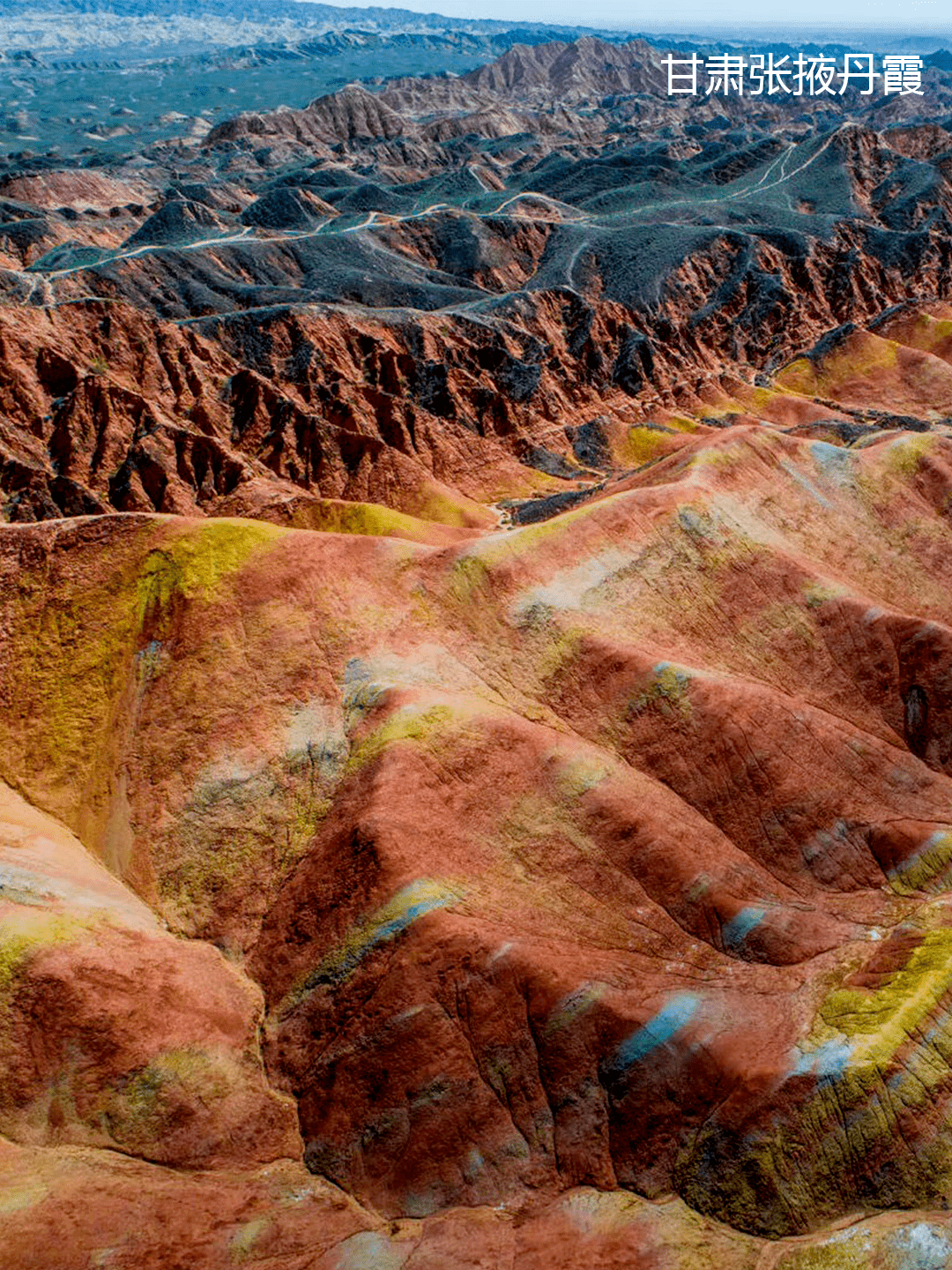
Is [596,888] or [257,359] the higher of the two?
[257,359]

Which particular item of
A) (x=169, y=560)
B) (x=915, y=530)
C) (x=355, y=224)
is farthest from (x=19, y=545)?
(x=355, y=224)

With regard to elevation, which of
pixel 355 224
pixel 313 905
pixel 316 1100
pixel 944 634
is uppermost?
pixel 355 224

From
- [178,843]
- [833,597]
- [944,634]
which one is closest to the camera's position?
[178,843]

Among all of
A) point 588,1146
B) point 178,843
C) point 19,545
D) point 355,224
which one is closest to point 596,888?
point 588,1146

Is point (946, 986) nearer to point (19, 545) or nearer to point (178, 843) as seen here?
point (178, 843)

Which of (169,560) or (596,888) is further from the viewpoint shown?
(169,560)

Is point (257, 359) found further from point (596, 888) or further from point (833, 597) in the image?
point (596, 888)

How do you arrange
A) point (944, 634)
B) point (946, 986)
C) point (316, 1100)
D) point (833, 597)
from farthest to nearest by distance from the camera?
point (833, 597), point (944, 634), point (316, 1100), point (946, 986)
